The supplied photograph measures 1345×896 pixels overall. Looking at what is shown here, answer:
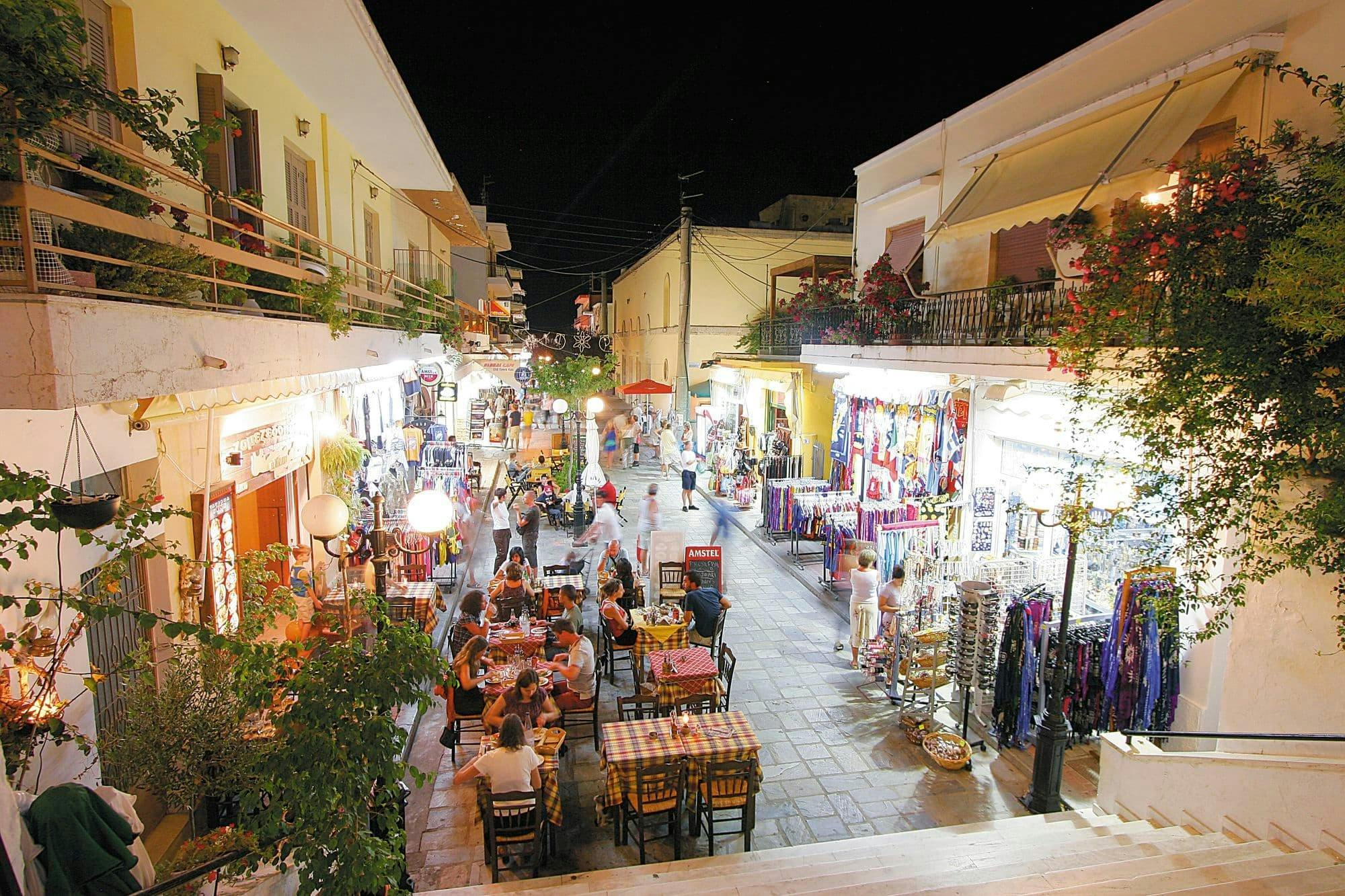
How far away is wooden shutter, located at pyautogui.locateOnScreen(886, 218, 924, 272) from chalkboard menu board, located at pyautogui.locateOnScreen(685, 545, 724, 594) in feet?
21.5

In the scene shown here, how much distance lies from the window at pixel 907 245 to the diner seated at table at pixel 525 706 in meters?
10.5

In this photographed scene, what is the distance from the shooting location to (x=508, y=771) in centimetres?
602

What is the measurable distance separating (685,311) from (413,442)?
13496 mm

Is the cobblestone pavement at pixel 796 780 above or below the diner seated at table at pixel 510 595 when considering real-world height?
below

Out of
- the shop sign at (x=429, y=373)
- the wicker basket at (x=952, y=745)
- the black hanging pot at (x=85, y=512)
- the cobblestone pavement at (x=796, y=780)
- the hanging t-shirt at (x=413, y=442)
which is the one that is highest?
the shop sign at (x=429, y=373)

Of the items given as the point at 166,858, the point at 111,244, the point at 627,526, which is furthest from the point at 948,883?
the point at 627,526

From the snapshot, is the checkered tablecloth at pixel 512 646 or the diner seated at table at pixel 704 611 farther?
the diner seated at table at pixel 704 611

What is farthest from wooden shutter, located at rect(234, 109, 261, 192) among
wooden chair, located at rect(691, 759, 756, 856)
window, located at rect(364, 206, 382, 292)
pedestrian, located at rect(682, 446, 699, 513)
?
pedestrian, located at rect(682, 446, 699, 513)

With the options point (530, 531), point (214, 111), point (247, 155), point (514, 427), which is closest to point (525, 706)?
point (530, 531)

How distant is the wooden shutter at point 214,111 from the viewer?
7.46 m

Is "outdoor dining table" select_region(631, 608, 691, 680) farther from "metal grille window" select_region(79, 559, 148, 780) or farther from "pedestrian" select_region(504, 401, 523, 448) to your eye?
"pedestrian" select_region(504, 401, 523, 448)

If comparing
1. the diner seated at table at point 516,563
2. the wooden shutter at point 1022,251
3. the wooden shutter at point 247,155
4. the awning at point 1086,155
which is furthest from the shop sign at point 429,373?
the wooden shutter at point 1022,251

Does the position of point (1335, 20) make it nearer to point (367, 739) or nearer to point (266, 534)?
point (367, 739)

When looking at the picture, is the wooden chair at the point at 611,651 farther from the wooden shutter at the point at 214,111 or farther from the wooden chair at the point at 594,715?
the wooden shutter at the point at 214,111
